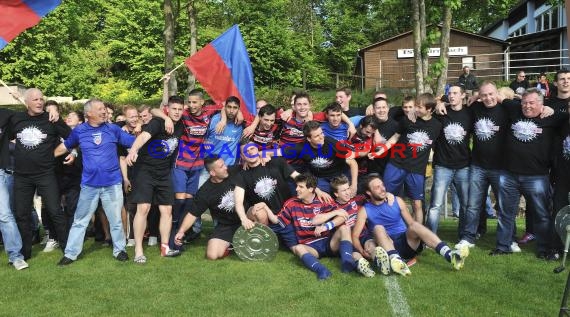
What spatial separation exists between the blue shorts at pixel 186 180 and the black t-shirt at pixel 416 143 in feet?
9.74

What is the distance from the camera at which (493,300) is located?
5.46 metres

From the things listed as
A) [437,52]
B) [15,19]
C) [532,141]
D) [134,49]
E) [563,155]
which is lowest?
[563,155]

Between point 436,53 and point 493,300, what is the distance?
29.3 metres

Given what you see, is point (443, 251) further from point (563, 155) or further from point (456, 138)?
point (563, 155)

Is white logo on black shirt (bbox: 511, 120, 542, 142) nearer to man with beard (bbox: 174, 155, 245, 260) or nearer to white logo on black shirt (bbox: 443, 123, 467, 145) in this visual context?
white logo on black shirt (bbox: 443, 123, 467, 145)

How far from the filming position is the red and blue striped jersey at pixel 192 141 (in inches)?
319

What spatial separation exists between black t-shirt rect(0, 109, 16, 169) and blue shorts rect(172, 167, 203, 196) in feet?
7.35

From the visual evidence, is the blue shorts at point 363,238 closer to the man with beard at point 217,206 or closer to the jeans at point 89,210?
the man with beard at point 217,206

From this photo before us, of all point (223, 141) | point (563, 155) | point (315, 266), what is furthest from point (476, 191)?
point (223, 141)

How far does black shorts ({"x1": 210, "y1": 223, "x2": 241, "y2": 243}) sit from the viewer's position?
762 centimetres

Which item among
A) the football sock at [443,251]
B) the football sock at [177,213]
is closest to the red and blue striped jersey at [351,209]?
the football sock at [443,251]

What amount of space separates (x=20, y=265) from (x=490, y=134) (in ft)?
21.5

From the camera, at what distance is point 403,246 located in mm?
6742

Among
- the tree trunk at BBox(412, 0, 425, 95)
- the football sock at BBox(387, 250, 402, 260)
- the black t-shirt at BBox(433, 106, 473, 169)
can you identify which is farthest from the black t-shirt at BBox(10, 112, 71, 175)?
the tree trunk at BBox(412, 0, 425, 95)
